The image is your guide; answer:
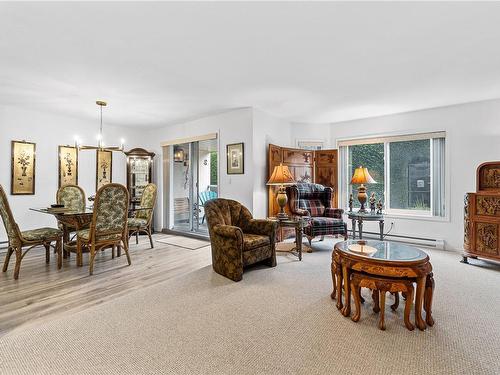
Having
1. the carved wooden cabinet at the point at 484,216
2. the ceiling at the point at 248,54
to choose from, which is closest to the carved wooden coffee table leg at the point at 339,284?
the ceiling at the point at 248,54

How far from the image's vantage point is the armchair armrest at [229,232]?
120 inches

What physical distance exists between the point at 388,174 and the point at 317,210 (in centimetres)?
170

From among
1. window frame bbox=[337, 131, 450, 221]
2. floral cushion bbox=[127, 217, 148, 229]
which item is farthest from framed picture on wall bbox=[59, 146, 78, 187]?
window frame bbox=[337, 131, 450, 221]

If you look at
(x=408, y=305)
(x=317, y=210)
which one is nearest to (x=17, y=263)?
(x=408, y=305)

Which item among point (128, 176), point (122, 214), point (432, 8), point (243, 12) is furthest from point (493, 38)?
point (128, 176)

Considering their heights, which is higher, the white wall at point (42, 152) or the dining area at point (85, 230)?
the white wall at point (42, 152)

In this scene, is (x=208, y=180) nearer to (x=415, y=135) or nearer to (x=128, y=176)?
(x=128, y=176)

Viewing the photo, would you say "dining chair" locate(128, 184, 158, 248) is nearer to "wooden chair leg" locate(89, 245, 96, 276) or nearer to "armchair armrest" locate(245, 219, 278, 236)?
"wooden chair leg" locate(89, 245, 96, 276)

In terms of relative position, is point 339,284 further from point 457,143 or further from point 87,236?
point 457,143

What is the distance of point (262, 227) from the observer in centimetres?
361

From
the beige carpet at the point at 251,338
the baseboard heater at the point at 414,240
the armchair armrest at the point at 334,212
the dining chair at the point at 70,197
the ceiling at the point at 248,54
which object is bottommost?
the beige carpet at the point at 251,338

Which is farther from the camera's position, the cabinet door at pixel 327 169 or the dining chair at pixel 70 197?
the cabinet door at pixel 327 169

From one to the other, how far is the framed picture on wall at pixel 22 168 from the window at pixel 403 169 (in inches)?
237

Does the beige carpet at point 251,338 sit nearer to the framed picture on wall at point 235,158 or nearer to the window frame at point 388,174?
the window frame at point 388,174
